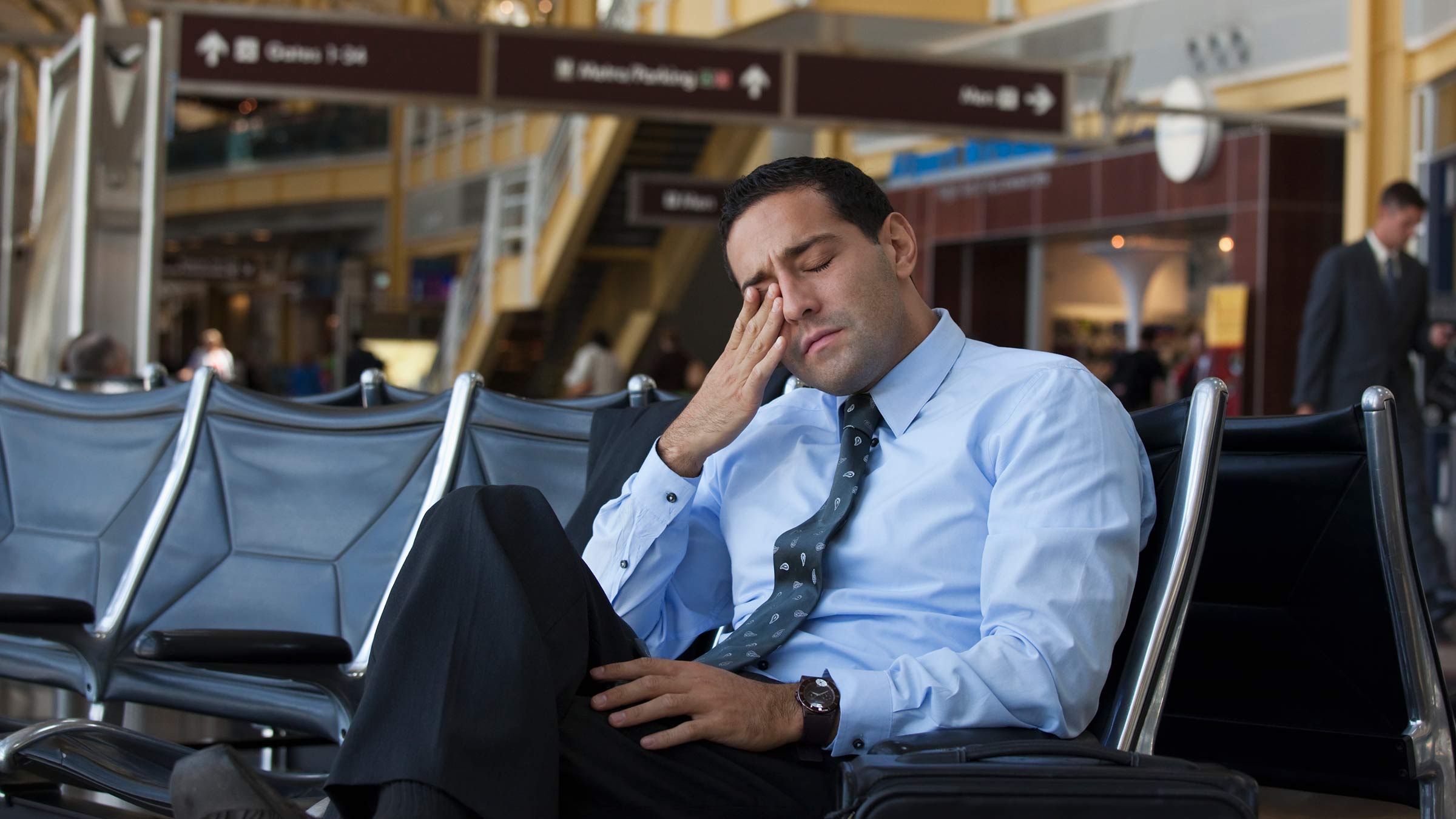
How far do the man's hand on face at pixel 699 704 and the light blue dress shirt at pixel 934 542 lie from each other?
0.10m

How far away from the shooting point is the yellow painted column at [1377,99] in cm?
1165

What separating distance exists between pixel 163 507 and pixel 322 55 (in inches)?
238

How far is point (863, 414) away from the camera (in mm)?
2477

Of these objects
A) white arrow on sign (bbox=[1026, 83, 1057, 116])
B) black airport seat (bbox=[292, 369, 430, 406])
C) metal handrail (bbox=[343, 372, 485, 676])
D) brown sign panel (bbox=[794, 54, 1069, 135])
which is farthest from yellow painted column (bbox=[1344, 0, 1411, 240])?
metal handrail (bbox=[343, 372, 485, 676])

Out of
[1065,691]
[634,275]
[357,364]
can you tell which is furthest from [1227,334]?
[1065,691]

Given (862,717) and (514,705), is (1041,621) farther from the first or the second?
(514,705)

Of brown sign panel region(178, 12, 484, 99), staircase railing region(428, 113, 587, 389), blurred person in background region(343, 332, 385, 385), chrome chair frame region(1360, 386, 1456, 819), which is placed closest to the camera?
chrome chair frame region(1360, 386, 1456, 819)

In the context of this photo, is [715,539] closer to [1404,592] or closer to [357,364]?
[1404,592]

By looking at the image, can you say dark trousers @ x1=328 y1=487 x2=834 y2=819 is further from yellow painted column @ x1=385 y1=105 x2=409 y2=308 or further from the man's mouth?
yellow painted column @ x1=385 y1=105 x2=409 y2=308

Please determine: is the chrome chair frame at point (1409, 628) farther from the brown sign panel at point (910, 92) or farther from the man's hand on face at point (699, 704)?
the brown sign panel at point (910, 92)

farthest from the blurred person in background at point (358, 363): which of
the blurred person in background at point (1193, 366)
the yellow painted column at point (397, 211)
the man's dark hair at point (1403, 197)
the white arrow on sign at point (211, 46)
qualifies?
the yellow painted column at point (397, 211)

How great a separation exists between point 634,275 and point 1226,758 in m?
18.9

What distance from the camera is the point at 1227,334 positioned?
12852mm

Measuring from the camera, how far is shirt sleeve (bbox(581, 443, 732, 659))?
2545 millimetres
